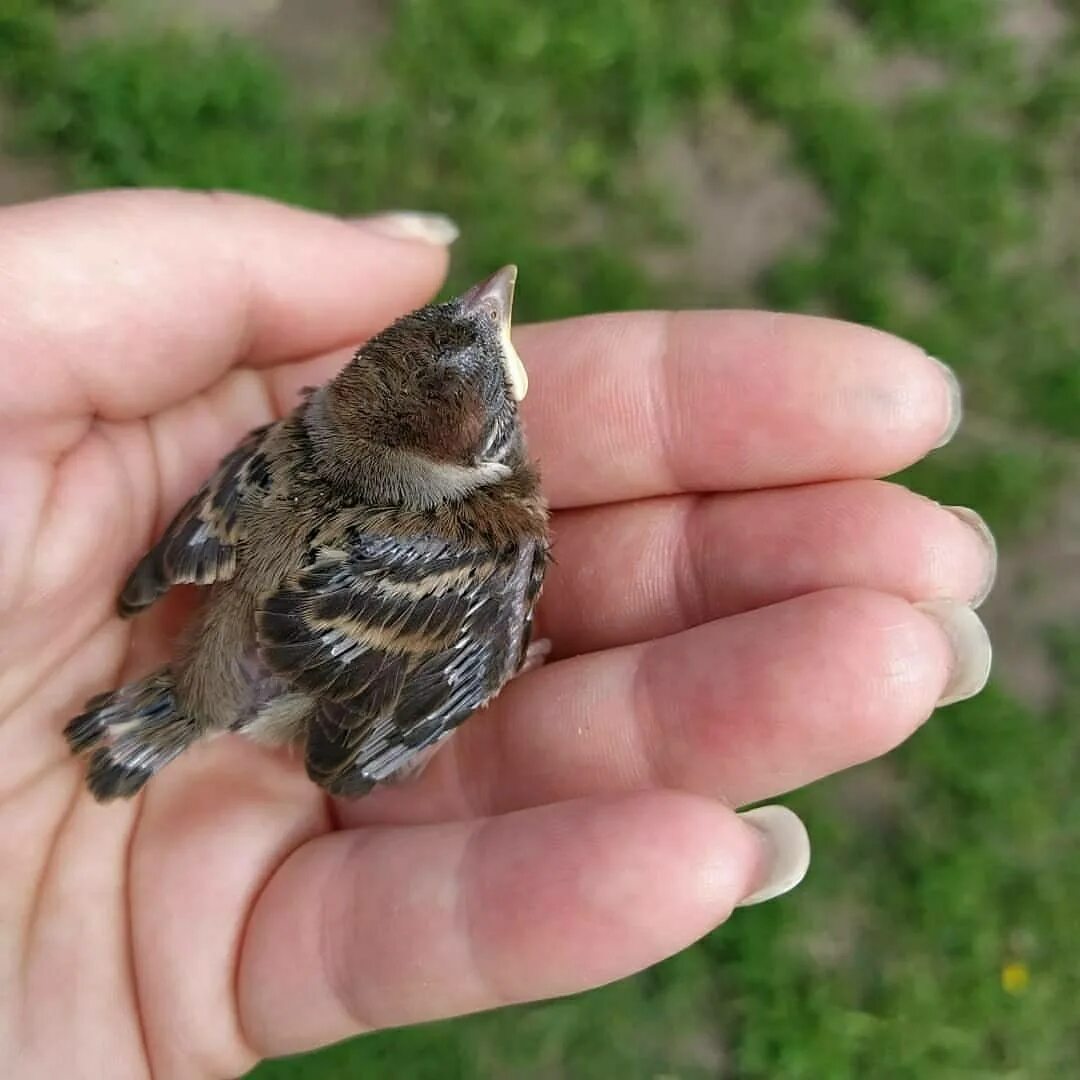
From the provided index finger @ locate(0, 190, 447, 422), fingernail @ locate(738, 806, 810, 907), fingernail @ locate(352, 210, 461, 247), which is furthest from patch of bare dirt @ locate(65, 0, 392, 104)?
fingernail @ locate(738, 806, 810, 907)

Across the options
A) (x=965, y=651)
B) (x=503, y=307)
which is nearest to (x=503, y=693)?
(x=503, y=307)

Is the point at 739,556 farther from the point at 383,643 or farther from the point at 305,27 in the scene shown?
the point at 305,27

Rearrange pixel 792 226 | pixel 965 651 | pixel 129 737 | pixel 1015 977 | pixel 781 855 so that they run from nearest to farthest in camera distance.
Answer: pixel 781 855
pixel 965 651
pixel 129 737
pixel 1015 977
pixel 792 226

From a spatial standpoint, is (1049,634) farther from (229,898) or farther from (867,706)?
(229,898)

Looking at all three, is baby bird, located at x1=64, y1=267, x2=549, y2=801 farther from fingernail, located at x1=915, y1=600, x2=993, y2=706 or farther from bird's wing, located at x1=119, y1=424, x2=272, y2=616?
fingernail, located at x1=915, y1=600, x2=993, y2=706

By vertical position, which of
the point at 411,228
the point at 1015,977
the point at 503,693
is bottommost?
the point at 1015,977

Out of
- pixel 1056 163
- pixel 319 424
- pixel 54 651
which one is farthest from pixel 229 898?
pixel 1056 163
